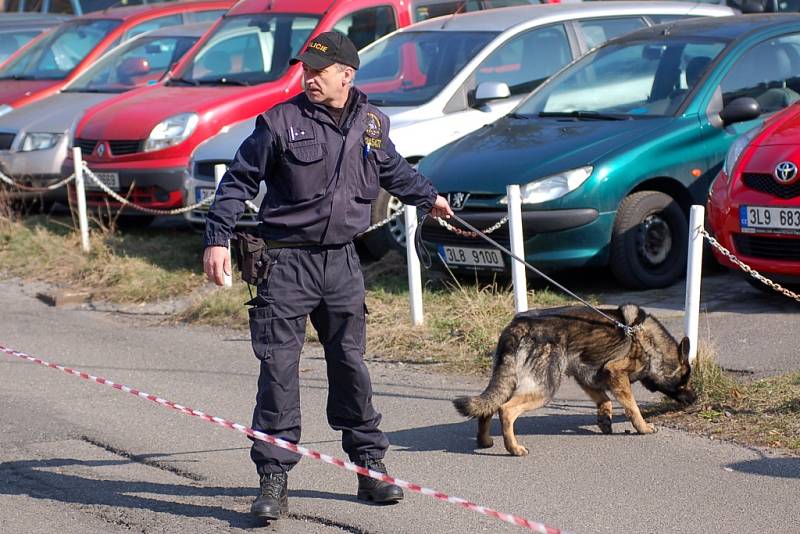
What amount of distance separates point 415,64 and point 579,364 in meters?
5.36

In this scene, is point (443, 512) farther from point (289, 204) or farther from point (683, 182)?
point (683, 182)

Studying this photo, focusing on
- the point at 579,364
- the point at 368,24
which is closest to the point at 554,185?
the point at 579,364

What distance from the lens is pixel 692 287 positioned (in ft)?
22.0

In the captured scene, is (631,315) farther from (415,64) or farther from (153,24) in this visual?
(153,24)

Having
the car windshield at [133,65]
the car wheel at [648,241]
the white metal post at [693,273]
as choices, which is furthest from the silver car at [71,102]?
the white metal post at [693,273]

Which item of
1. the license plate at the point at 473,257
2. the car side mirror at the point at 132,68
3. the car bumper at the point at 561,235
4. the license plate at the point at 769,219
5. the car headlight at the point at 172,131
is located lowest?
the license plate at the point at 473,257

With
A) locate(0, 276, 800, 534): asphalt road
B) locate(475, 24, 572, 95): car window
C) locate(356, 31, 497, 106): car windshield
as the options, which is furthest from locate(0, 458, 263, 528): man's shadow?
locate(475, 24, 572, 95): car window

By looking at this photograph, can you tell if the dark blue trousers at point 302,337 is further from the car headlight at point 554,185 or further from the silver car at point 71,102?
the silver car at point 71,102

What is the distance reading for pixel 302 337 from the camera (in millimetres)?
5160

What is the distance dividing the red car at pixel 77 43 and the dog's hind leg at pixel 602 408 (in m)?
9.59

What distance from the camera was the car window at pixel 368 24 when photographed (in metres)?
12.1

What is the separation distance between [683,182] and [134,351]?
4002 millimetres

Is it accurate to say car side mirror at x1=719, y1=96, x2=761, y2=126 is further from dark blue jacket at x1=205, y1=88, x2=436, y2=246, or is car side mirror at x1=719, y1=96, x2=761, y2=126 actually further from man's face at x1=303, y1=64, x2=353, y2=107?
man's face at x1=303, y1=64, x2=353, y2=107

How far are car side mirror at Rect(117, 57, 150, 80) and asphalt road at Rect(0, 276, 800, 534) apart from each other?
603 centimetres
